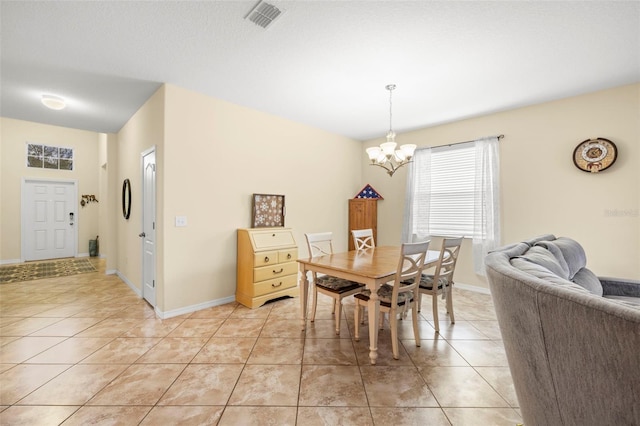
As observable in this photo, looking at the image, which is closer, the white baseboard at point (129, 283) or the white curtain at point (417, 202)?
the white baseboard at point (129, 283)

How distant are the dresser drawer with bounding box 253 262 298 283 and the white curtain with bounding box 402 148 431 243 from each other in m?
2.13

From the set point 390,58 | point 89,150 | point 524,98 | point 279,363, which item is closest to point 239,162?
point 390,58

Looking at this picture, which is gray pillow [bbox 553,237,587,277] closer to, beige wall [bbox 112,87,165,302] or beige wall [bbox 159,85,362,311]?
beige wall [bbox 159,85,362,311]

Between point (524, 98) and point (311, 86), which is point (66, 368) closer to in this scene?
point (311, 86)

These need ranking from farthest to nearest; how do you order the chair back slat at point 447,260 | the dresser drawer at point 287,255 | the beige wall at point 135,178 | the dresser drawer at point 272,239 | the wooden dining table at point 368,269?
the dresser drawer at point 287,255 → the dresser drawer at point 272,239 → the beige wall at point 135,178 → the chair back slat at point 447,260 → the wooden dining table at point 368,269

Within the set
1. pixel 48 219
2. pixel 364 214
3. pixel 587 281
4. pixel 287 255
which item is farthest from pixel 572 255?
pixel 48 219

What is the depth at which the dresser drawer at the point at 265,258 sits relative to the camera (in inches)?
126

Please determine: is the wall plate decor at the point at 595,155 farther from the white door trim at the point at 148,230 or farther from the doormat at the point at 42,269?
the doormat at the point at 42,269

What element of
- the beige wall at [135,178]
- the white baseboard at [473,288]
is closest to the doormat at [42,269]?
the beige wall at [135,178]

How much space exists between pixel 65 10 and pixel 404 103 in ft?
10.9

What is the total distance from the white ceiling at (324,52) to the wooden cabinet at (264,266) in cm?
179

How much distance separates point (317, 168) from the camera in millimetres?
4590

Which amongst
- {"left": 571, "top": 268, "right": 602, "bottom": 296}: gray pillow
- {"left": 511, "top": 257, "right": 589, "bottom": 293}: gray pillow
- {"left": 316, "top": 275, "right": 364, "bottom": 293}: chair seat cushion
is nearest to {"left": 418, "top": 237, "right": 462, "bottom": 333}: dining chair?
{"left": 316, "top": 275, "right": 364, "bottom": 293}: chair seat cushion

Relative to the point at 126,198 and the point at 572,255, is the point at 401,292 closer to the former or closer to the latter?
the point at 572,255
